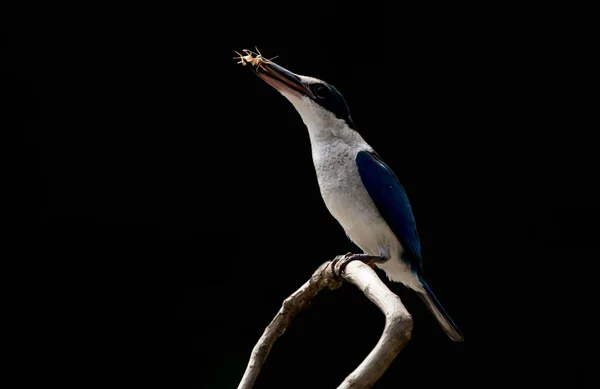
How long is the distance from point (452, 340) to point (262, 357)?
671 millimetres

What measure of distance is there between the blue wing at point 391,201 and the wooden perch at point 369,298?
20 centimetres

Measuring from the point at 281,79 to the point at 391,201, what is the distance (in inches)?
22.1

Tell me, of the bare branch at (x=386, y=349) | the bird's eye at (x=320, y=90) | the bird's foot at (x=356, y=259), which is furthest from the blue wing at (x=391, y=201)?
the bare branch at (x=386, y=349)

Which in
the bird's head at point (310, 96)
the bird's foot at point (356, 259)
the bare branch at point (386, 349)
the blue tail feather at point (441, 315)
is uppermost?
the bird's head at point (310, 96)

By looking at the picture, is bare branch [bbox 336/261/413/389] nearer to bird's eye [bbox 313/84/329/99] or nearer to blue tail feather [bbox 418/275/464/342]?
blue tail feather [bbox 418/275/464/342]

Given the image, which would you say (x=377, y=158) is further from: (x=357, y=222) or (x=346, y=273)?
(x=346, y=273)

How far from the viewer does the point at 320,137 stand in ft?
8.18

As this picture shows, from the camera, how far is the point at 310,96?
248 cm

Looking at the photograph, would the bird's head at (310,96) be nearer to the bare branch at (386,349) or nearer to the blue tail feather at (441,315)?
the blue tail feather at (441,315)

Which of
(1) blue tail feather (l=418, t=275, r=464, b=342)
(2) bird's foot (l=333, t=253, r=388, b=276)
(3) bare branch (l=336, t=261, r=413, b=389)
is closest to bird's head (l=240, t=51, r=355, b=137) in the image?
(2) bird's foot (l=333, t=253, r=388, b=276)

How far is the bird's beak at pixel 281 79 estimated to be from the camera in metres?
2.45

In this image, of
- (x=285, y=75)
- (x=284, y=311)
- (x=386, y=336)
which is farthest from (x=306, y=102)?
(x=386, y=336)

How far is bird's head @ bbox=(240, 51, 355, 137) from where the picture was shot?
2.46 metres

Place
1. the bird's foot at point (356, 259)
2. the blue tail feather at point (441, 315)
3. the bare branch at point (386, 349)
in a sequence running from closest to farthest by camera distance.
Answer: the bare branch at point (386, 349)
the bird's foot at point (356, 259)
the blue tail feather at point (441, 315)
